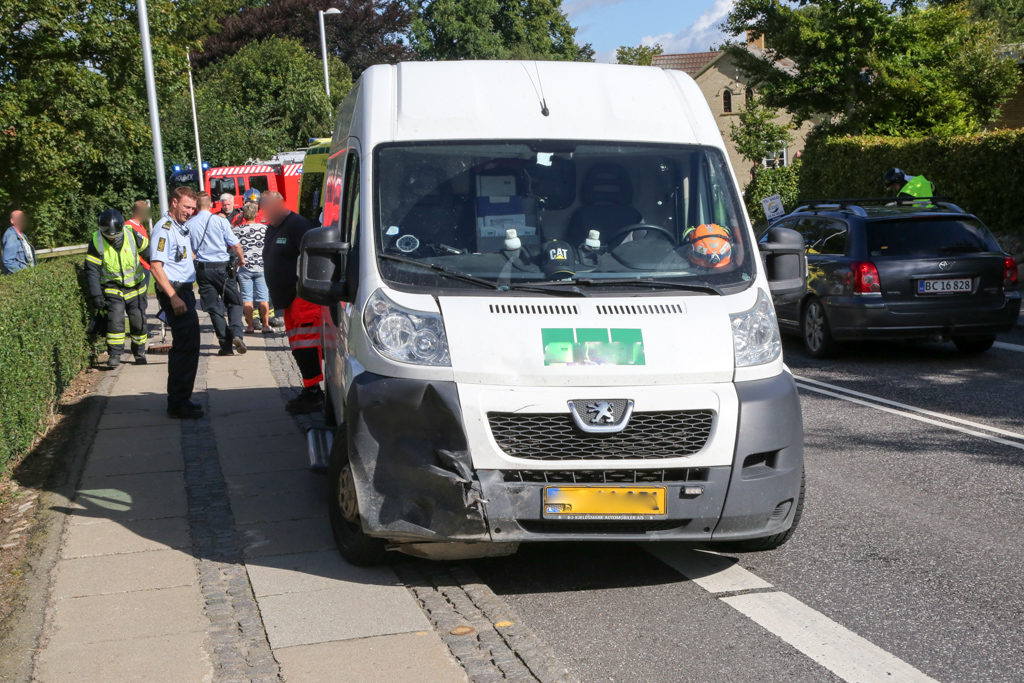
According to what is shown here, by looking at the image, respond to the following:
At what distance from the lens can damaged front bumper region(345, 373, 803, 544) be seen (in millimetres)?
4754

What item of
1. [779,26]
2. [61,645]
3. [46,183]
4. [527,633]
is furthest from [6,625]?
[779,26]

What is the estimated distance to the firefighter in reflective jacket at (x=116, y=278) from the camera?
40.9 ft

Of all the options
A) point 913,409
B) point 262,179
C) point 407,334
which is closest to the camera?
point 407,334

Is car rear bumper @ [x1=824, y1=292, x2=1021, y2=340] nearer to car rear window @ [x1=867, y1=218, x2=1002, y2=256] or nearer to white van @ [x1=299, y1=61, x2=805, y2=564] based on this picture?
car rear window @ [x1=867, y1=218, x2=1002, y2=256]

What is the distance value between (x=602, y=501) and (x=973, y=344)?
349 inches

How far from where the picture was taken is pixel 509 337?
4809mm

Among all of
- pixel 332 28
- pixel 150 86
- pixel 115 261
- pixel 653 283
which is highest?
pixel 332 28

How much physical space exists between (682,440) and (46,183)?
23.3 m

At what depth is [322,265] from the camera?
543 centimetres

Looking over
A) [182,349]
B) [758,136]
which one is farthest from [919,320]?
[758,136]

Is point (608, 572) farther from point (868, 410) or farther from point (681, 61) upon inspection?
point (681, 61)

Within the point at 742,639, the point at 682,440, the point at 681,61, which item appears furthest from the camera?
the point at 681,61

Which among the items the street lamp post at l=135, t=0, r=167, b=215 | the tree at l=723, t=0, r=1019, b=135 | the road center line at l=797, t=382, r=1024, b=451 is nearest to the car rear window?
the road center line at l=797, t=382, r=1024, b=451

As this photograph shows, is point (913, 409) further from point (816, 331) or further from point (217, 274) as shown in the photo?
point (217, 274)
